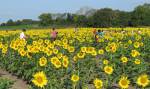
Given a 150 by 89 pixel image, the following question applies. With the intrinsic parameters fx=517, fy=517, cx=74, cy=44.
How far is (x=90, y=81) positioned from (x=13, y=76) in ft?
11.4

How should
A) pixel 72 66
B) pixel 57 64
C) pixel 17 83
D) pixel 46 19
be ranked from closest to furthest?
pixel 57 64 → pixel 72 66 → pixel 17 83 → pixel 46 19

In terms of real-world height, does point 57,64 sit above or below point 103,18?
above

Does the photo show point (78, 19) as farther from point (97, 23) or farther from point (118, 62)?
point (118, 62)

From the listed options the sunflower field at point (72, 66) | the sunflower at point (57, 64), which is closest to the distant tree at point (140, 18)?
the sunflower field at point (72, 66)

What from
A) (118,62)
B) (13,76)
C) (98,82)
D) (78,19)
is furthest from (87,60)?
(78,19)

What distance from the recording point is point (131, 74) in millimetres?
13977

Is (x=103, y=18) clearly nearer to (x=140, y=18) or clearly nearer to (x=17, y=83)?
(x=140, y=18)

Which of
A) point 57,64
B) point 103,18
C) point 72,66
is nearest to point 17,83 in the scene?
point 72,66

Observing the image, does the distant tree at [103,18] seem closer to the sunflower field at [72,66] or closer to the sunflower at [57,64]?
the sunflower field at [72,66]

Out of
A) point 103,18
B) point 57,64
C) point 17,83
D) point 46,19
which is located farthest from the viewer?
point 46,19

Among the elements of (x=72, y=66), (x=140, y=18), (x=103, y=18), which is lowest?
(x=140, y=18)

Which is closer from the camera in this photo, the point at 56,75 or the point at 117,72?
the point at 56,75

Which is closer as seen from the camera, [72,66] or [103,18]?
[72,66]

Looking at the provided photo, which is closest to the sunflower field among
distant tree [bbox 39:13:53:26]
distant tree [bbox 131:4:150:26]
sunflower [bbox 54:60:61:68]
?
sunflower [bbox 54:60:61:68]
